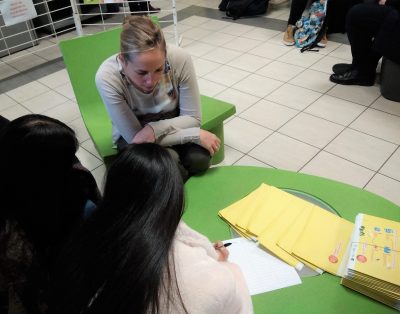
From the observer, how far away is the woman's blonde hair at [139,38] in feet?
4.43

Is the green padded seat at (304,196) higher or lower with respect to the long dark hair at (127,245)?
lower

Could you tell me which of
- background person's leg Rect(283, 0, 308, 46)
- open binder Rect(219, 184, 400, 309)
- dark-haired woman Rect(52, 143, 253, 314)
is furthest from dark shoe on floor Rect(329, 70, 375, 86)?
dark-haired woman Rect(52, 143, 253, 314)

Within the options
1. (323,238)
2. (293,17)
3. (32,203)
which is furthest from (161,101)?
(293,17)

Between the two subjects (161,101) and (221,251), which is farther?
(161,101)

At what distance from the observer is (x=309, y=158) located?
225 cm

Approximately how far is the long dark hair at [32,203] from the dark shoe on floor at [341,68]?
2.54 metres

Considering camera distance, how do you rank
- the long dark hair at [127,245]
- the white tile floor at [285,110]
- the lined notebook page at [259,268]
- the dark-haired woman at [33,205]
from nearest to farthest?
1. the long dark hair at [127,245]
2. the dark-haired woman at [33,205]
3. the lined notebook page at [259,268]
4. the white tile floor at [285,110]

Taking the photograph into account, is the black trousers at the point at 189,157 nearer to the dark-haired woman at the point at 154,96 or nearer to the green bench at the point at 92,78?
the dark-haired woman at the point at 154,96

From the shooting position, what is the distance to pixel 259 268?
Answer: 110 cm

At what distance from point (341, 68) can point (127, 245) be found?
2880 mm

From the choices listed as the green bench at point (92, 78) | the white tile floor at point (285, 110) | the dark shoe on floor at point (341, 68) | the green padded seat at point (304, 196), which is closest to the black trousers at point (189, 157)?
the green padded seat at point (304, 196)

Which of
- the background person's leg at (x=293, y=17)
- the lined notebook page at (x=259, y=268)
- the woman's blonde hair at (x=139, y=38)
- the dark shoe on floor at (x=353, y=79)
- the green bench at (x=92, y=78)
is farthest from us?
the background person's leg at (x=293, y=17)

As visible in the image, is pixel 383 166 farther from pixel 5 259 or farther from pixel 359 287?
pixel 5 259

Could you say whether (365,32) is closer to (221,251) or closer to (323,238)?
(323,238)
